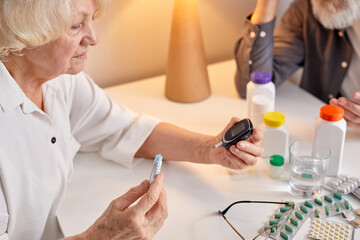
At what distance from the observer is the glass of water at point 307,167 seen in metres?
1.11

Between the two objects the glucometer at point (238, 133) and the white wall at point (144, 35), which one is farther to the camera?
the white wall at point (144, 35)

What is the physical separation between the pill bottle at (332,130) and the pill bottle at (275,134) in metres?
0.09

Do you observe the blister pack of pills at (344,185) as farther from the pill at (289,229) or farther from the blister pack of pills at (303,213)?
the pill at (289,229)

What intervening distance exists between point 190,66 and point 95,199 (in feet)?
1.84

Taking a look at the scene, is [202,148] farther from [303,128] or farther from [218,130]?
[303,128]

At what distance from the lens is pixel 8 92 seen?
989 millimetres

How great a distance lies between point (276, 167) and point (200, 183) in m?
0.20

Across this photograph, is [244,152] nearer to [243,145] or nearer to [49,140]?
[243,145]

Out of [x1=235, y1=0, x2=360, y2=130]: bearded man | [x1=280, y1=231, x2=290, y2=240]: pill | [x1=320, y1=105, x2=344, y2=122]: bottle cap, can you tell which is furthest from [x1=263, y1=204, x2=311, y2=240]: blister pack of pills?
[x1=235, y1=0, x2=360, y2=130]: bearded man

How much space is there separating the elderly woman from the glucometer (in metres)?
0.02

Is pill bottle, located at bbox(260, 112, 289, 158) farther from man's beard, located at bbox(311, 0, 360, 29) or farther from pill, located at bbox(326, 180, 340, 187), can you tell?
man's beard, located at bbox(311, 0, 360, 29)

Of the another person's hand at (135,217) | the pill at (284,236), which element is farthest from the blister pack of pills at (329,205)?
the another person's hand at (135,217)

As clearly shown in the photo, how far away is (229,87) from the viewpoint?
164 centimetres

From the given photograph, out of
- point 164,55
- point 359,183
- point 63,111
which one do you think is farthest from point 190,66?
point 359,183
